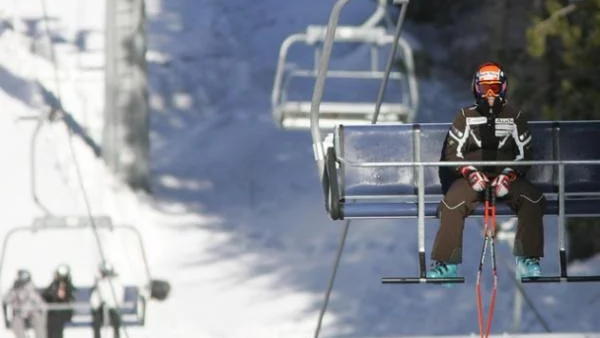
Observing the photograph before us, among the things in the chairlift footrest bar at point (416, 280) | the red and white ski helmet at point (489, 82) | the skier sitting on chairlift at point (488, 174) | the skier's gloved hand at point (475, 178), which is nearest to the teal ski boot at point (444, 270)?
the skier sitting on chairlift at point (488, 174)

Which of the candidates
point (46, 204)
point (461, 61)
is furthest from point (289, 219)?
point (461, 61)

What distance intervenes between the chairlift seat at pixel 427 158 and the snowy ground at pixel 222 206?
1033 cm

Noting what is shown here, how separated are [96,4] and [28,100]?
457 centimetres

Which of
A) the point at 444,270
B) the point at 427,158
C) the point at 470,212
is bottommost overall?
the point at 444,270

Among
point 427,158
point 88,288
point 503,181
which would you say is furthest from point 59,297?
point 503,181

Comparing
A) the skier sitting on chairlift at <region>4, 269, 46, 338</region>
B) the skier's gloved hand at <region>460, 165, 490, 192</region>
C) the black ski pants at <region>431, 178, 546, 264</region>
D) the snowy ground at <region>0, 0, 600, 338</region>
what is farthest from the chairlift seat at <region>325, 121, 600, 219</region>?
the snowy ground at <region>0, 0, 600, 338</region>

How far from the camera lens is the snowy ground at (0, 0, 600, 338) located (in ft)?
80.7

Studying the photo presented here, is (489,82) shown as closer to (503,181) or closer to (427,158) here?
(503,181)

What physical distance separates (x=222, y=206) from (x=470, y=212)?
15369 millimetres

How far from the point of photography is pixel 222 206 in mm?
27781

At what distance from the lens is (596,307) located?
2477 centimetres

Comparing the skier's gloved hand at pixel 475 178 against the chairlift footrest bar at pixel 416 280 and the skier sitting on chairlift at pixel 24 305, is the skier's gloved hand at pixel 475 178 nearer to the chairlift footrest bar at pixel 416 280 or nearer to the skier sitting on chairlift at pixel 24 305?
the chairlift footrest bar at pixel 416 280

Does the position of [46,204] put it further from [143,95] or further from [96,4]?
[96,4]

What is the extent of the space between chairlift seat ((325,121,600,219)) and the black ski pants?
355mm
